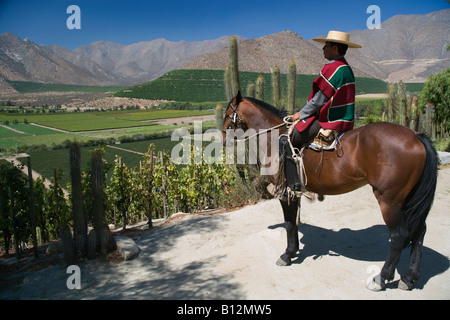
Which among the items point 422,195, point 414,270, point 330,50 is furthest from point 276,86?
point 414,270

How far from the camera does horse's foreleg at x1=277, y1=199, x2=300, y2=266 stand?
4590 mm

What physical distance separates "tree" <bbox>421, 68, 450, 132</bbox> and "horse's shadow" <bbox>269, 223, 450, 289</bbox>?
44.8 ft

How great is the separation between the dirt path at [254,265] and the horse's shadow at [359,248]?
0.5 inches

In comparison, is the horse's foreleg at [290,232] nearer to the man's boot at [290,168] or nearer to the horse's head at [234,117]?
the man's boot at [290,168]

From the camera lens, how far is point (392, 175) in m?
3.60

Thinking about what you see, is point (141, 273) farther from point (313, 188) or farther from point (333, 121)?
point (333, 121)

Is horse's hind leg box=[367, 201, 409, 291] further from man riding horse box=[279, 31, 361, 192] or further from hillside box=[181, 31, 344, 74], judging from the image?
hillside box=[181, 31, 344, 74]

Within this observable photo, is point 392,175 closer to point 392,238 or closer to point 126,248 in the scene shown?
point 392,238

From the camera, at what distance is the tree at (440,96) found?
1611cm

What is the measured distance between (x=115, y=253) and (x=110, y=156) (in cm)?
2897

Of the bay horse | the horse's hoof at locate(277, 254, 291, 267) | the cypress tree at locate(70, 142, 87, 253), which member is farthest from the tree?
the cypress tree at locate(70, 142, 87, 253)
